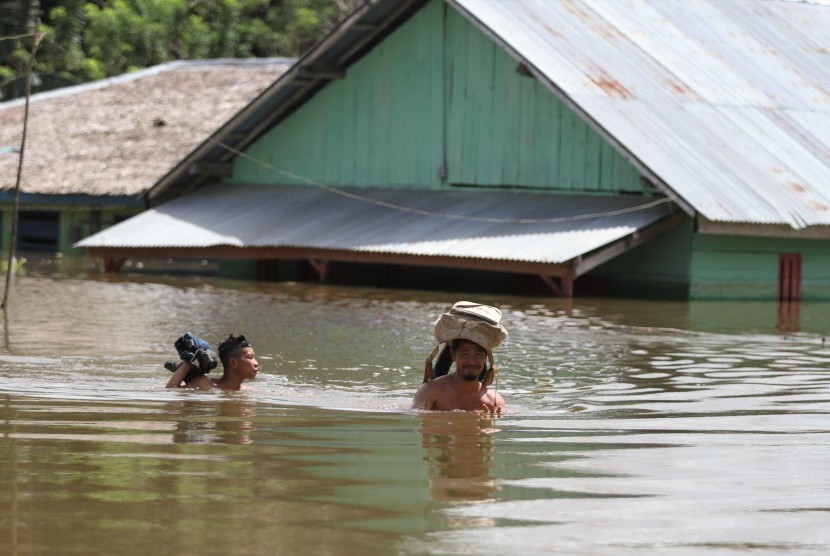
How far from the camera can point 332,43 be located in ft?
84.7

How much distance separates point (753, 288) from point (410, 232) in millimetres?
4611

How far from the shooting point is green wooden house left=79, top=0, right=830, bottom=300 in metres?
21.6

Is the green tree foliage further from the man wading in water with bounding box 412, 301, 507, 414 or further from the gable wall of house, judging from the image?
the man wading in water with bounding box 412, 301, 507, 414

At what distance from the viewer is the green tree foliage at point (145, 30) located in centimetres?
4019

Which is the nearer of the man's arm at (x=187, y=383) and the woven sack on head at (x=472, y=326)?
the woven sack on head at (x=472, y=326)

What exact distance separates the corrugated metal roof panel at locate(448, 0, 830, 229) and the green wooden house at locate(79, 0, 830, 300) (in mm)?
38

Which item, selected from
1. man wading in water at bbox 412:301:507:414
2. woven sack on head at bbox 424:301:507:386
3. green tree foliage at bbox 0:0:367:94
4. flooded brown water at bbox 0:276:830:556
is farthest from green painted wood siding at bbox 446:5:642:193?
green tree foliage at bbox 0:0:367:94

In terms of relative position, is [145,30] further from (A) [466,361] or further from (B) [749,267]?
(A) [466,361]

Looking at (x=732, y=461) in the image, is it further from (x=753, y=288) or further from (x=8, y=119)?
(x=8, y=119)

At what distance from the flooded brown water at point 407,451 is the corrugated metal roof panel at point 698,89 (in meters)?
5.89

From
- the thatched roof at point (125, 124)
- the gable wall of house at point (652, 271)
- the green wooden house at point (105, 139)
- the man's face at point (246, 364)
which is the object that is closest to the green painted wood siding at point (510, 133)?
the gable wall of house at point (652, 271)

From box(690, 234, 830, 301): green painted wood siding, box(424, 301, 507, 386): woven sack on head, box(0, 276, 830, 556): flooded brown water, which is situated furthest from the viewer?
box(690, 234, 830, 301): green painted wood siding

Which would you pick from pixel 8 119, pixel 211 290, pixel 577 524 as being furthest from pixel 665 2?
pixel 577 524

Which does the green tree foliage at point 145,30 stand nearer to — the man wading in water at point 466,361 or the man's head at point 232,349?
the man's head at point 232,349
